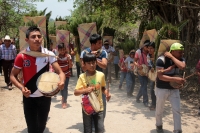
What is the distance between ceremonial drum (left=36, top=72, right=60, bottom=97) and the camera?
3.39 m

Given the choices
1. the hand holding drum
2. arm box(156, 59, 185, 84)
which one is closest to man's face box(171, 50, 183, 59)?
A: arm box(156, 59, 185, 84)

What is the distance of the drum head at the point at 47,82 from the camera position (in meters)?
3.39

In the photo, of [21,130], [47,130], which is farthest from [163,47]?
[21,130]

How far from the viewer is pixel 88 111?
3.70 metres

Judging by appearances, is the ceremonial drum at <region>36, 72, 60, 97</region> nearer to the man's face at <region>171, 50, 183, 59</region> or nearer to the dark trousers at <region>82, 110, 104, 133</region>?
the dark trousers at <region>82, 110, 104, 133</region>

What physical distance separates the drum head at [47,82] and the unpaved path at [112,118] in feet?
5.97

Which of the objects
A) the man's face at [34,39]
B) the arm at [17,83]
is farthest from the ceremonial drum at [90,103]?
the man's face at [34,39]

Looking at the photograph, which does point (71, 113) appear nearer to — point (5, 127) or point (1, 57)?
point (5, 127)

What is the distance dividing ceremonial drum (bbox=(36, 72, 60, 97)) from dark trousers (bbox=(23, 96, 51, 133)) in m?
0.21

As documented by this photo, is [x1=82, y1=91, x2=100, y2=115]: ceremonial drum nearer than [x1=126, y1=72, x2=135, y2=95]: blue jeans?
Yes

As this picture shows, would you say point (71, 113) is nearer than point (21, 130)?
No

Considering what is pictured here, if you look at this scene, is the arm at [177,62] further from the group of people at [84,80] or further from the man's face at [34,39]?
the man's face at [34,39]

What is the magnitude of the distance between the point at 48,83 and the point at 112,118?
2.63m

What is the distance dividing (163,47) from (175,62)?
1.63 feet
